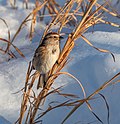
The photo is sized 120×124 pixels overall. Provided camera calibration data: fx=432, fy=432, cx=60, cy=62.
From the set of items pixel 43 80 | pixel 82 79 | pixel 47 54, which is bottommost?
pixel 82 79

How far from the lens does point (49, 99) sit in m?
2.22

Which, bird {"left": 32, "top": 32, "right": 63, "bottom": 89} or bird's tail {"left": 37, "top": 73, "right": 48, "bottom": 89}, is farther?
bird's tail {"left": 37, "top": 73, "right": 48, "bottom": 89}

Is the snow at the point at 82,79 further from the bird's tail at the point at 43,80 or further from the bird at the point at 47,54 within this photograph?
the bird at the point at 47,54

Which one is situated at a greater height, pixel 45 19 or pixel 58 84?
pixel 58 84

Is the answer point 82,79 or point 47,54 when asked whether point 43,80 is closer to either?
point 47,54

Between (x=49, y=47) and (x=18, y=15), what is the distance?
2008mm

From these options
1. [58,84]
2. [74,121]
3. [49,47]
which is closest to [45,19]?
[58,84]

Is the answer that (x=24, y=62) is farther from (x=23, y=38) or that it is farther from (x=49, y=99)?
(x=23, y=38)

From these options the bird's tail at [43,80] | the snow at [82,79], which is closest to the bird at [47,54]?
the bird's tail at [43,80]

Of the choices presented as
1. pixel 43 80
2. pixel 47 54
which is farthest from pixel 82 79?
pixel 47 54

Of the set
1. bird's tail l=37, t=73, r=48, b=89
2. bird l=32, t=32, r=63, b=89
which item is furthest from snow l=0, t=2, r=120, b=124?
bird l=32, t=32, r=63, b=89

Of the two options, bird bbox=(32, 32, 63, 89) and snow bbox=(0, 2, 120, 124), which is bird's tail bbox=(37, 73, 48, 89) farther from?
snow bbox=(0, 2, 120, 124)

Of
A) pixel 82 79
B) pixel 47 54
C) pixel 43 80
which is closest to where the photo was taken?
pixel 47 54

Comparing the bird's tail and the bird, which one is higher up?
the bird
